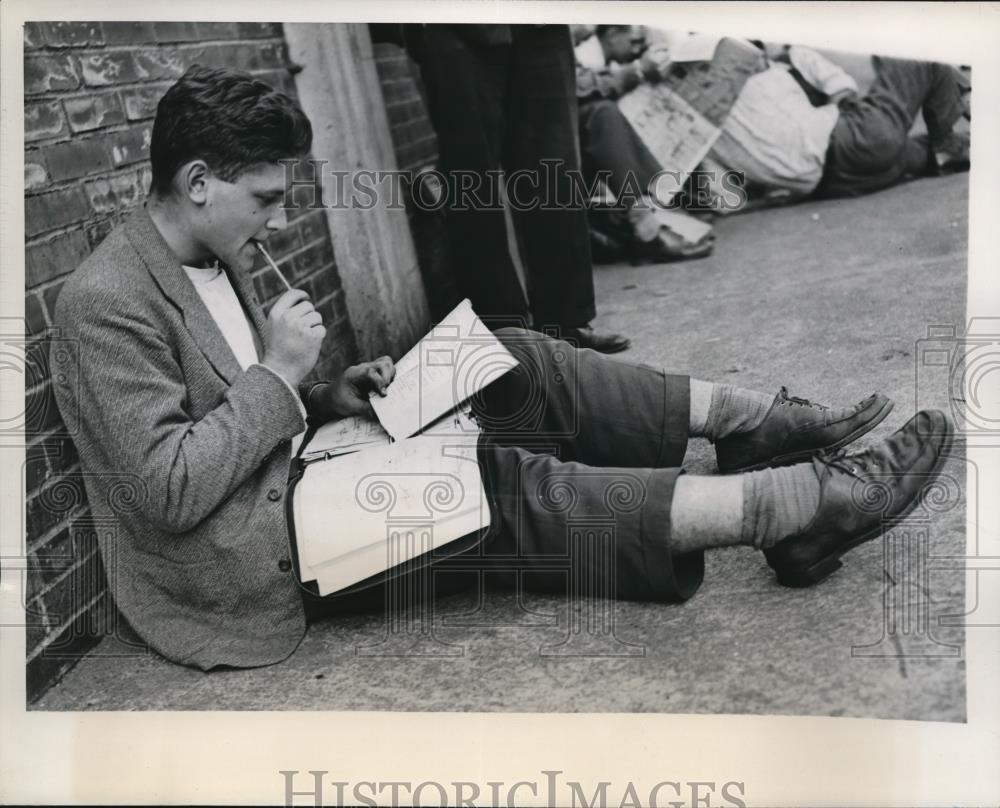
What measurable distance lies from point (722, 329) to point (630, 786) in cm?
147

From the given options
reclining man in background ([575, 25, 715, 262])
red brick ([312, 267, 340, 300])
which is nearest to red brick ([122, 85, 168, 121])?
red brick ([312, 267, 340, 300])

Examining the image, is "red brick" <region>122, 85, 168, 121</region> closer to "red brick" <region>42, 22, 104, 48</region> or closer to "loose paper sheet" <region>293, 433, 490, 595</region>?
"red brick" <region>42, 22, 104, 48</region>

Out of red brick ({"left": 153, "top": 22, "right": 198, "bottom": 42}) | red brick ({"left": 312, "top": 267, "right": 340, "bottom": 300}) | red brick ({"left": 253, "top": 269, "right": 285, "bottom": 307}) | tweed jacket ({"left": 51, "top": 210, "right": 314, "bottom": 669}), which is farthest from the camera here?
red brick ({"left": 312, "top": 267, "right": 340, "bottom": 300})

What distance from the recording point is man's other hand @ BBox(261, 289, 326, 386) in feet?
6.40

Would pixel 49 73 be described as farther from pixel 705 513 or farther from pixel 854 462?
pixel 854 462

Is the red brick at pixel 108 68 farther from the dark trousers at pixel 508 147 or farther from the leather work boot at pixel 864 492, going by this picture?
the leather work boot at pixel 864 492

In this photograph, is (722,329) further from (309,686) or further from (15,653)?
(15,653)

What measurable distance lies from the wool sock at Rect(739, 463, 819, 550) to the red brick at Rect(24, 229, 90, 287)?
1304 millimetres

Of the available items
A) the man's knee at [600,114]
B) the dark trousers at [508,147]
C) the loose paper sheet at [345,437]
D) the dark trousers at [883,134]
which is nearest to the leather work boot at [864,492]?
the loose paper sheet at [345,437]

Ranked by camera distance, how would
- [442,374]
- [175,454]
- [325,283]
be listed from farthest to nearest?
1. [325,283]
2. [442,374]
3. [175,454]

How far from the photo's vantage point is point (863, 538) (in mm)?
1951

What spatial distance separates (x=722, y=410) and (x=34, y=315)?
53.5 inches

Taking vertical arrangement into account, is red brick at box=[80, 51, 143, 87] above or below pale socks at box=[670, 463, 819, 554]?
above

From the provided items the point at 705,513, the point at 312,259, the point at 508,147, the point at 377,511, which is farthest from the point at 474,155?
the point at 705,513
